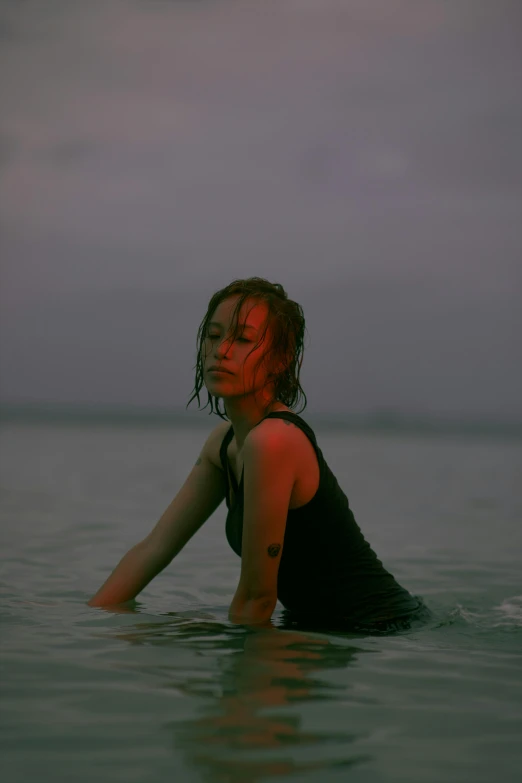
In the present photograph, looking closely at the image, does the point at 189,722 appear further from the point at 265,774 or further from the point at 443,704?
the point at 443,704

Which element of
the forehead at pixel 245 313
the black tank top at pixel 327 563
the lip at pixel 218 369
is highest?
the forehead at pixel 245 313

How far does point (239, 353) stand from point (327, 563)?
39.6 inches

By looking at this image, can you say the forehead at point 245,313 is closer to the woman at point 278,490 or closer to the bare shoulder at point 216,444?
the woman at point 278,490

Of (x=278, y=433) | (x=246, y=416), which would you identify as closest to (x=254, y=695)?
(x=278, y=433)

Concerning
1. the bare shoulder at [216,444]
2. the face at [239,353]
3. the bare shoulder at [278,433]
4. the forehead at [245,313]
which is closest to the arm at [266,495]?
the bare shoulder at [278,433]

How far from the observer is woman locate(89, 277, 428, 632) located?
3.84 meters

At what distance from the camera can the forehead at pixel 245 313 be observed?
13.2 feet

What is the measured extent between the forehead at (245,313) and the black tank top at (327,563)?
16.1 inches

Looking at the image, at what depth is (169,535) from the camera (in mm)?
4641

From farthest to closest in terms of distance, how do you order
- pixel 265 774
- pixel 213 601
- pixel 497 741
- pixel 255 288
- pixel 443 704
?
pixel 213 601 < pixel 255 288 < pixel 443 704 < pixel 497 741 < pixel 265 774

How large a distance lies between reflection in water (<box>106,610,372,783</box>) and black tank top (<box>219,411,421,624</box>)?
0.92 ft

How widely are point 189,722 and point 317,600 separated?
1.55 m

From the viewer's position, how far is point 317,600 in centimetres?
424

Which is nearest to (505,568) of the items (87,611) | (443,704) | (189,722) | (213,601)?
(213,601)
